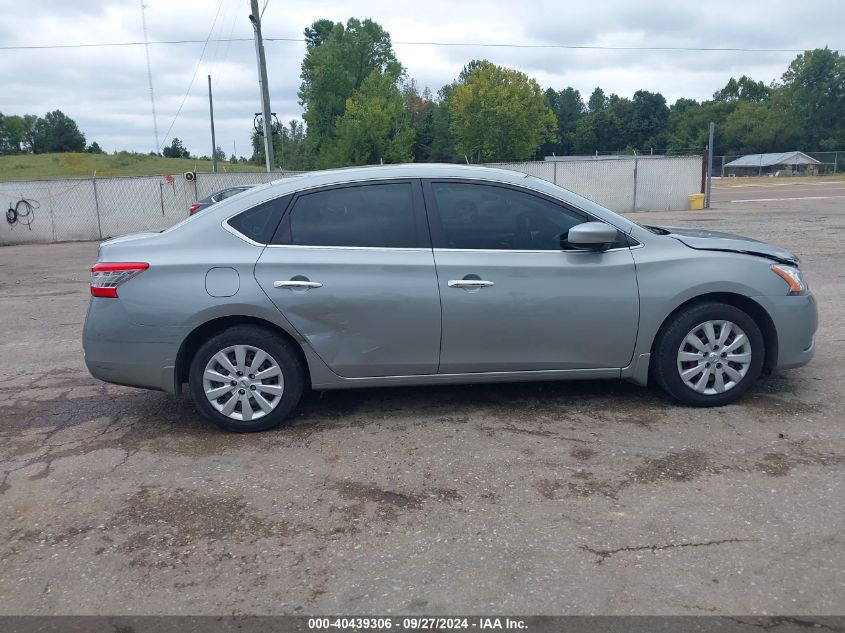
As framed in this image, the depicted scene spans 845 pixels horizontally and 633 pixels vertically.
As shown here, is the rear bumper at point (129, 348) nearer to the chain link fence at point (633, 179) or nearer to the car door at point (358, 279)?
the car door at point (358, 279)

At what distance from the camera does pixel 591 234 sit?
15.8 feet

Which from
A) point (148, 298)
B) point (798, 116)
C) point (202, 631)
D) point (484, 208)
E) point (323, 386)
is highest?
point (798, 116)

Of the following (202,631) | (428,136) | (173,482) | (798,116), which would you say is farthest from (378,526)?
(798,116)

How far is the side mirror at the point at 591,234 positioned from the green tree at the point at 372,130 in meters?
51.4

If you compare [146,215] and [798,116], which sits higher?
[798,116]

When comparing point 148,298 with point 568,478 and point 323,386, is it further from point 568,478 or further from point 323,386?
point 568,478

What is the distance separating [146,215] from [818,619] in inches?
910

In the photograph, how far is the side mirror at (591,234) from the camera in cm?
481

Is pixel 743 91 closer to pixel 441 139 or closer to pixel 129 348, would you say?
Answer: pixel 441 139

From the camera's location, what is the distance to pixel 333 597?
305cm

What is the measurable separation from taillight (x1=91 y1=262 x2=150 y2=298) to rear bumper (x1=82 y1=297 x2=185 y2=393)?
0.06 meters

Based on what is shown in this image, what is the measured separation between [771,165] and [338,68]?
137 ft

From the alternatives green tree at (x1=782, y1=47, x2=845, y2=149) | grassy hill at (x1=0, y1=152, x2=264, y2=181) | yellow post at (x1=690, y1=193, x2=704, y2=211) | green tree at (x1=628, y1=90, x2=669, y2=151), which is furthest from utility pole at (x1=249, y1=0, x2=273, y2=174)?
green tree at (x1=628, y1=90, x2=669, y2=151)

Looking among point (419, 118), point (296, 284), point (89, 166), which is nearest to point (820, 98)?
point (419, 118)
